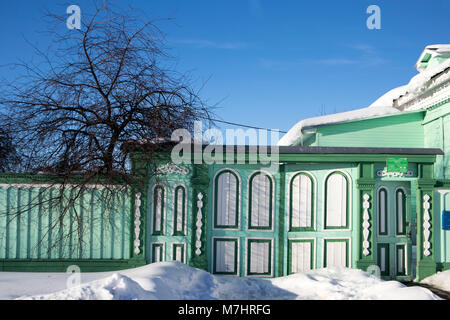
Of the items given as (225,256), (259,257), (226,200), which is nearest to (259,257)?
(259,257)

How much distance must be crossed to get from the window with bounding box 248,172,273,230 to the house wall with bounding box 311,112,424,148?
4.78m

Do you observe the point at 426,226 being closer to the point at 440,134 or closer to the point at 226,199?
the point at 226,199

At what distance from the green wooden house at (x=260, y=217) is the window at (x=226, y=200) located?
2cm

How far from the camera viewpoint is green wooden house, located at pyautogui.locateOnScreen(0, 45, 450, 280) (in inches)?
260

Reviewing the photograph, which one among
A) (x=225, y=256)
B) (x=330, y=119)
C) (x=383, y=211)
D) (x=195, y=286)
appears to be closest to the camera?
(x=195, y=286)

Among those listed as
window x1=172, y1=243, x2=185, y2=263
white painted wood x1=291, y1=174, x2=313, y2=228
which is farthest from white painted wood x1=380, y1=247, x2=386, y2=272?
window x1=172, y1=243, x2=185, y2=263

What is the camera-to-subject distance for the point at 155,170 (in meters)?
6.66

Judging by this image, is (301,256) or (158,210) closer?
(158,210)

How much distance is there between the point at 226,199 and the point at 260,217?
69 cm

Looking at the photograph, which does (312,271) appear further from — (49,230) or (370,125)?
(370,125)

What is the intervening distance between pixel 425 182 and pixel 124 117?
551 centimetres

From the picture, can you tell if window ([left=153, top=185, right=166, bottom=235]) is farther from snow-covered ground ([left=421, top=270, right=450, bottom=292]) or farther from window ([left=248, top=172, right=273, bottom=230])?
snow-covered ground ([left=421, top=270, right=450, bottom=292])

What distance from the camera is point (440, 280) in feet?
22.0
